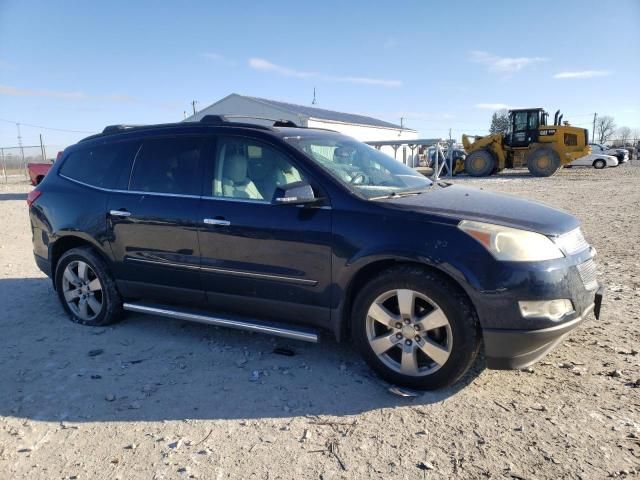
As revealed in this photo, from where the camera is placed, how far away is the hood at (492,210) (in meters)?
3.03

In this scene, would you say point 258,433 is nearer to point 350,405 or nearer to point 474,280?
point 350,405

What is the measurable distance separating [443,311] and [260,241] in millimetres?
1408

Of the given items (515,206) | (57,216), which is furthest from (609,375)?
(57,216)

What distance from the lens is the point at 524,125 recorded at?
24.8m

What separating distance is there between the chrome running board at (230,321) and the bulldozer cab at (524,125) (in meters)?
24.5

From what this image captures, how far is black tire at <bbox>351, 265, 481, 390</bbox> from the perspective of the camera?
9.69 feet

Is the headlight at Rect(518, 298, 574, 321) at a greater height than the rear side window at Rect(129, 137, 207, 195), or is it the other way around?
the rear side window at Rect(129, 137, 207, 195)

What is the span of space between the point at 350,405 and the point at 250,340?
132cm

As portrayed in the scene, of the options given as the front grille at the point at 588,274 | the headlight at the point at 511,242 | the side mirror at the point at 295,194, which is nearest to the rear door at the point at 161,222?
the side mirror at the point at 295,194

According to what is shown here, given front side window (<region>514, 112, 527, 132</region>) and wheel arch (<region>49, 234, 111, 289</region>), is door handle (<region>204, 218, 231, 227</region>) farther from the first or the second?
front side window (<region>514, 112, 527, 132</region>)

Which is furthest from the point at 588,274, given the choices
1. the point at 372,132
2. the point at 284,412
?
the point at 372,132

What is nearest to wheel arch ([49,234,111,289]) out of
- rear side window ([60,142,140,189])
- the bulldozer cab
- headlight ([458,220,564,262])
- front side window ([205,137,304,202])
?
rear side window ([60,142,140,189])

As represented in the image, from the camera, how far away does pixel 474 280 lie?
287 centimetres

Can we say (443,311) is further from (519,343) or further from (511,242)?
(511,242)
